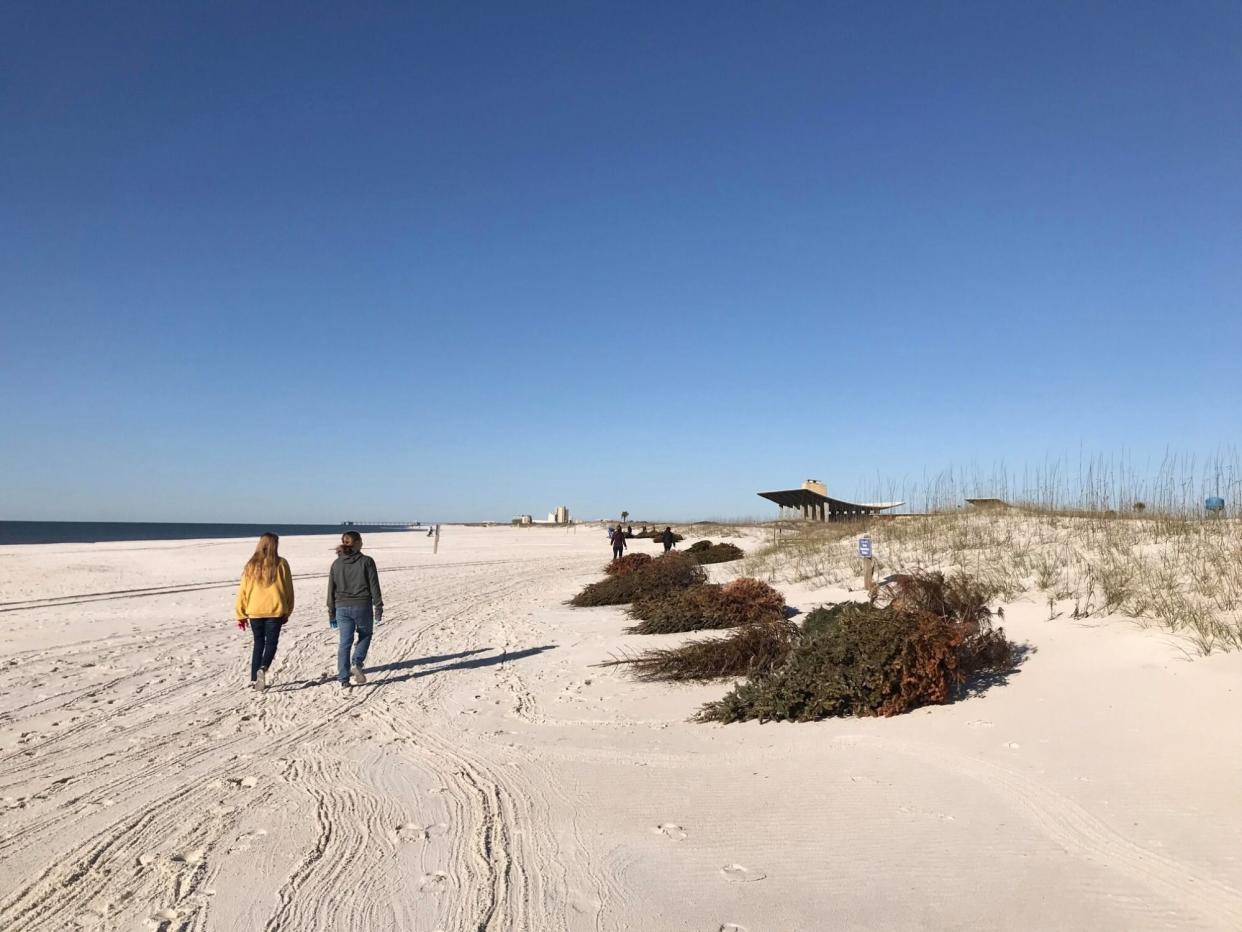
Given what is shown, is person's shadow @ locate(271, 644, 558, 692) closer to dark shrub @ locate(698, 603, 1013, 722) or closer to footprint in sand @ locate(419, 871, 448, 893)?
dark shrub @ locate(698, 603, 1013, 722)

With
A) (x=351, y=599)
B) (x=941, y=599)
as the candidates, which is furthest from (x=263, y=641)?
(x=941, y=599)

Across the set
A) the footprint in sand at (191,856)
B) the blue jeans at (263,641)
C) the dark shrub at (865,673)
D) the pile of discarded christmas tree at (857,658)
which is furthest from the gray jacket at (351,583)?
the footprint in sand at (191,856)

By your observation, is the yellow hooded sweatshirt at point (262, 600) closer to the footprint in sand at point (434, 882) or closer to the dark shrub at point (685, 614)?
the footprint in sand at point (434, 882)

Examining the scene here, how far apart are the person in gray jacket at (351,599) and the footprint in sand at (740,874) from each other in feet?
19.6

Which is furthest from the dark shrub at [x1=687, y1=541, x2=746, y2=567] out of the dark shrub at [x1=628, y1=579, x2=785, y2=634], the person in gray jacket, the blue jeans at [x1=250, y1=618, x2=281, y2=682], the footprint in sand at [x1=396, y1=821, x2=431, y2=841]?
the footprint in sand at [x1=396, y1=821, x2=431, y2=841]

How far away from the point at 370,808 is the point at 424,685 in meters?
4.12

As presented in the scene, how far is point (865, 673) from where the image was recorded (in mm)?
6656

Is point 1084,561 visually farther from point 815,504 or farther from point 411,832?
point 815,504

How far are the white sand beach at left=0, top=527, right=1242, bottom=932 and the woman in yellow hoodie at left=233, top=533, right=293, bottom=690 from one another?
1.47 ft

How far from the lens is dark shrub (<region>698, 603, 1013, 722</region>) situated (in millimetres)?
6578

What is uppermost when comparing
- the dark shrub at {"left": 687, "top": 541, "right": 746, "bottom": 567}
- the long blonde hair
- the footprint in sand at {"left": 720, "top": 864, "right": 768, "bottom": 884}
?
the long blonde hair

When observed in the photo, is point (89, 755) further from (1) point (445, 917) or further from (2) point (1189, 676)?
(2) point (1189, 676)

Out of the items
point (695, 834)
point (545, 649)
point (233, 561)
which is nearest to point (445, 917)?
point (695, 834)

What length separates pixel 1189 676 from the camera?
604cm
